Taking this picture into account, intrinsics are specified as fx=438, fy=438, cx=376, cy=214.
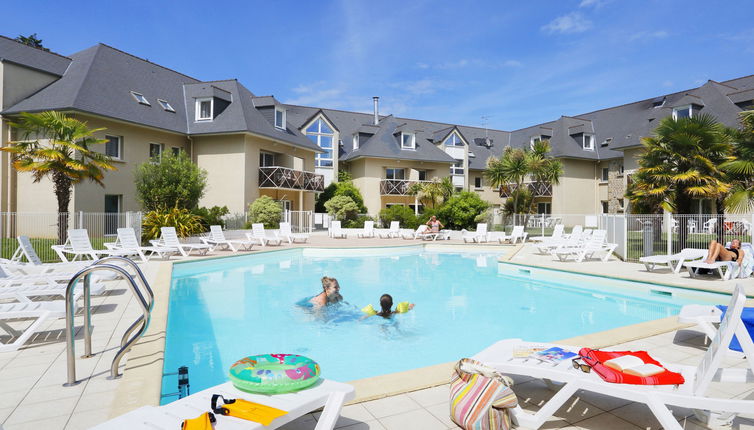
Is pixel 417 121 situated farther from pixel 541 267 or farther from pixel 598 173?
pixel 541 267

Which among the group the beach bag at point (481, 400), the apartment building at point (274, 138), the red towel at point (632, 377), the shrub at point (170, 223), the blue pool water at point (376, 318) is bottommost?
the blue pool water at point (376, 318)

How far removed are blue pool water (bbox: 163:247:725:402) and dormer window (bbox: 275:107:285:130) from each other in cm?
1552

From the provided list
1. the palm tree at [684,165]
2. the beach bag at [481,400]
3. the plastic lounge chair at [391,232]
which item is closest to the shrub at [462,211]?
the plastic lounge chair at [391,232]

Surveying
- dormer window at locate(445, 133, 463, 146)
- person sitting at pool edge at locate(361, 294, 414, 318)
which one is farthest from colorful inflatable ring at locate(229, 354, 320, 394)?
dormer window at locate(445, 133, 463, 146)

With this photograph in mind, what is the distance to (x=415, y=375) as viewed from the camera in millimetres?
4082

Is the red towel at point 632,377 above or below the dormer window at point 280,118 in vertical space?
below

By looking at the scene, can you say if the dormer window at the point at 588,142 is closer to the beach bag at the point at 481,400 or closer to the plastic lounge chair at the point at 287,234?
the plastic lounge chair at the point at 287,234

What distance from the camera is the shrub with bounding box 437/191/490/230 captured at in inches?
1098

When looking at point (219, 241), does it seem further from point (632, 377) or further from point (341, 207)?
point (632, 377)

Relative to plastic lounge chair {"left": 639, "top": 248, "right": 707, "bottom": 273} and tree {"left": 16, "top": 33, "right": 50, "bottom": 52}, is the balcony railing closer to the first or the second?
plastic lounge chair {"left": 639, "top": 248, "right": 707, "bottom": 273}

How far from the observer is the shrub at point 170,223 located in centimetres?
1672

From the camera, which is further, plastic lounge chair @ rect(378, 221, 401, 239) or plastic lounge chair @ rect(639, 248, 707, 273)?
plastic lounge chair @ rect(378, 221, 401, 239)

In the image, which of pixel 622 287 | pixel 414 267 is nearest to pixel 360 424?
pixel 622 287

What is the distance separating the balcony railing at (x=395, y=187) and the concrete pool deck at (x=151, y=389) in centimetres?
2808
